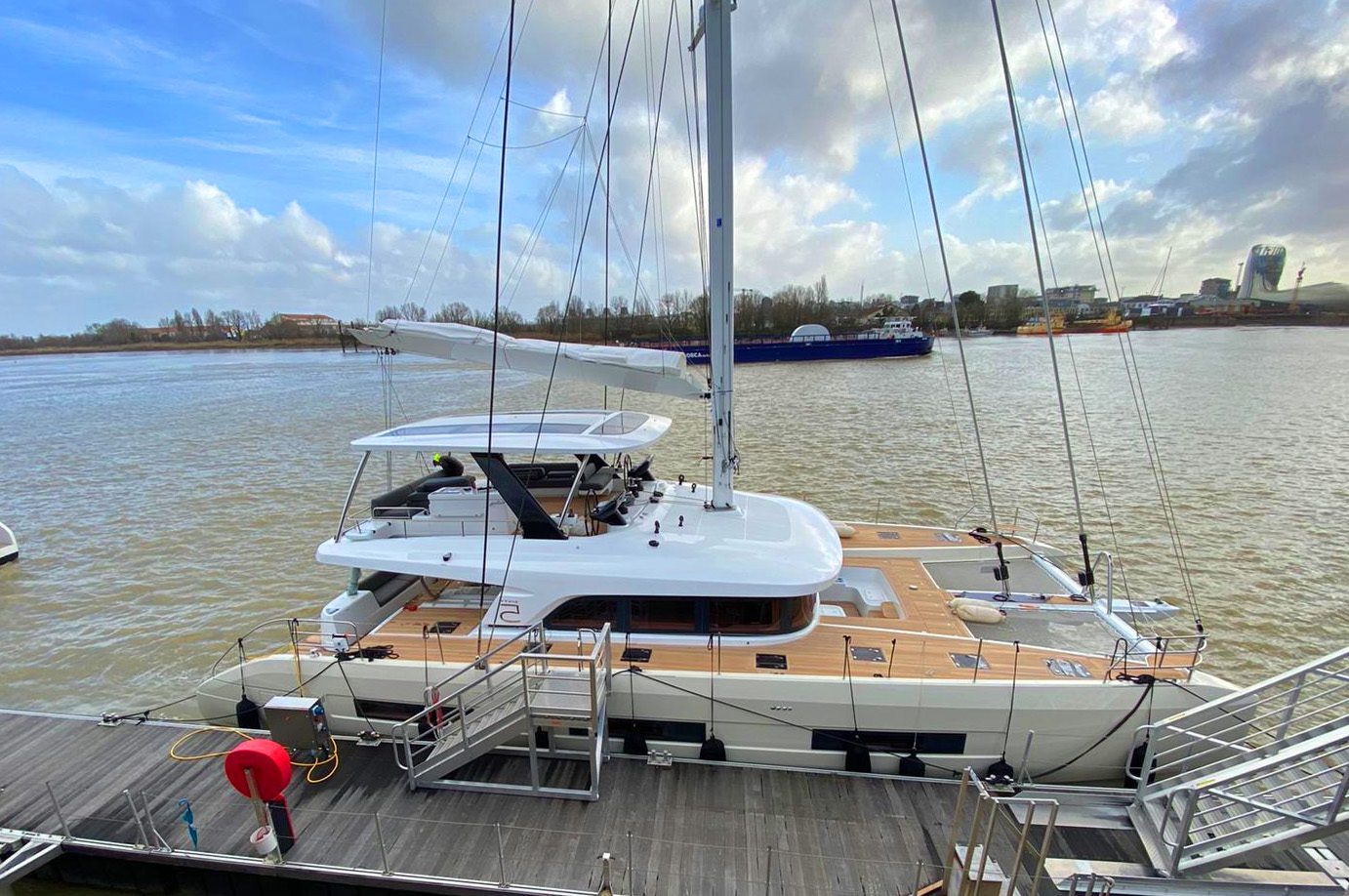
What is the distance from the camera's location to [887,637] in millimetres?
6668

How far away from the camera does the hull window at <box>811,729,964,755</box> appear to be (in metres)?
5.91

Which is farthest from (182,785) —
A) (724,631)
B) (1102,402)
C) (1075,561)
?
(1102,402)

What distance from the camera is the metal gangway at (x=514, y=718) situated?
541cm

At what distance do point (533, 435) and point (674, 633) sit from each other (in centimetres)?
320

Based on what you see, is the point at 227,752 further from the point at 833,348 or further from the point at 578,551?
the point at 833,348

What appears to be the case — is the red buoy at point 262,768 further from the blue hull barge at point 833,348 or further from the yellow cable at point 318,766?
the blue hull barge at point 833,348

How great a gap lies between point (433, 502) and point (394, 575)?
1.86 m

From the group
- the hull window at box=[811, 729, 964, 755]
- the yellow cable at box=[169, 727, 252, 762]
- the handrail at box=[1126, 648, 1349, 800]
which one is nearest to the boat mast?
the hull window at box=[811, 729, 964, 755]

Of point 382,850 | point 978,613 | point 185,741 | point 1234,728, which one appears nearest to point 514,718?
point 382,850

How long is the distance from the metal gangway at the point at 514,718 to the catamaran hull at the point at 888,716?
312 mm

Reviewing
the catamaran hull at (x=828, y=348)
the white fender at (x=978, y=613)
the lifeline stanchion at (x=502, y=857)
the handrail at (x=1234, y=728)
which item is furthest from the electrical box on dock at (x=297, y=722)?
the catamaran hull at (x=828, y=348)

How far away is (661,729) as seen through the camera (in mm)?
6203

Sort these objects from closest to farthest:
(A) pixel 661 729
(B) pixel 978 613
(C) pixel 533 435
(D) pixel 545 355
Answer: (A) pixel 661 729
(B) pixel 978 613
(C) pixel 533 435
(D) pixel 545 355

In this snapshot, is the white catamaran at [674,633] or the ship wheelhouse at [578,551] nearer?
the white catamaran at [674,633]
